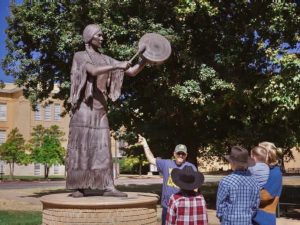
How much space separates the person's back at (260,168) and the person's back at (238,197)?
351 mm

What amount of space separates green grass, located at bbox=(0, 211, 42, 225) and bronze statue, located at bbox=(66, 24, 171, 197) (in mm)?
6576

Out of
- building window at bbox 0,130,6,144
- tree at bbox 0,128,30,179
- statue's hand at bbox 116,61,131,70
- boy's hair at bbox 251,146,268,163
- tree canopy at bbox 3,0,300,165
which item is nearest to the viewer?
boy's hair at bbox 251,146,268,163

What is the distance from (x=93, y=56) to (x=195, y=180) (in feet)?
11.6

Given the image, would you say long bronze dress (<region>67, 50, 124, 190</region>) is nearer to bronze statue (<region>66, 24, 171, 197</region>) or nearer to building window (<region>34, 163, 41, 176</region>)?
bronze statue (<region>66, 24, 171, 197</region>)

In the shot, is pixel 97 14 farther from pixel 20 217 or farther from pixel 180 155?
pixel 180 155

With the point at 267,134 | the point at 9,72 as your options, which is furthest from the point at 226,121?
the point at 9,72

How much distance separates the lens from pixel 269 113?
1822 centimetres

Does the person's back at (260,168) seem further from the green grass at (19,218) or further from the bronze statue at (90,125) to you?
the green grass at (19,218)

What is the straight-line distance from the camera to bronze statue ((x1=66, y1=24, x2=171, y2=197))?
25.1 feet

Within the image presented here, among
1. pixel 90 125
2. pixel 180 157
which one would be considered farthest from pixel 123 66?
pixel 180 157

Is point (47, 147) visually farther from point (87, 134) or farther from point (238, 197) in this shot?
point (238, 197)

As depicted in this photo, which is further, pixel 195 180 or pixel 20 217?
pixel 20 217

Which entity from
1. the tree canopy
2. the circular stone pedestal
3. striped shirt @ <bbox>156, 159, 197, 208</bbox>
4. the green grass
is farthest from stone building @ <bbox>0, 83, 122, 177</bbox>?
the circular stone pedestal

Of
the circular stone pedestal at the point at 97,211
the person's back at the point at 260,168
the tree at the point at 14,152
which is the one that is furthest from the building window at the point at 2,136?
the person's back at the point at 260,168
